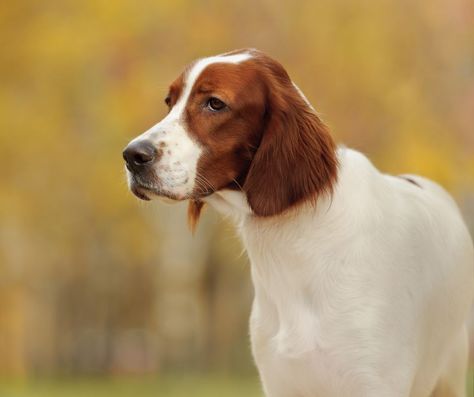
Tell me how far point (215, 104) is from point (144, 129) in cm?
388

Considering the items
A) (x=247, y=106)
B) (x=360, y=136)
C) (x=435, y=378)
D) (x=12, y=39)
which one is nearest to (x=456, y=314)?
(x=435, y=378)

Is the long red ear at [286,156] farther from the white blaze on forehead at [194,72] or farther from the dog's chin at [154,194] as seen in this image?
the dog's chin at [154,194]

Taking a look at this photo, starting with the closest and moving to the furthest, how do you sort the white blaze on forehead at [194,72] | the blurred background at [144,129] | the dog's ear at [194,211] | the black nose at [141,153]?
1. the black nose at [141,153]
2. the white blaze on forehead at [194,72]
3. the dog's ear at [194,211]
4. the blurred background at [144,129]

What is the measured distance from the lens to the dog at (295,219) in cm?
239

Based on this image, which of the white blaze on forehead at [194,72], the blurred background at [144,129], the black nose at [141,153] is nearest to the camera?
the black nose at [141,153]

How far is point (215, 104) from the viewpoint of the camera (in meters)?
2.40

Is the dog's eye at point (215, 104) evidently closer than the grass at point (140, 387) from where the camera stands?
Yes

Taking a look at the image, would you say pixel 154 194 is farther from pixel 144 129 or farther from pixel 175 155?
pixel 144 129

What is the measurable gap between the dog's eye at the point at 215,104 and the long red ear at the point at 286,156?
0.12m

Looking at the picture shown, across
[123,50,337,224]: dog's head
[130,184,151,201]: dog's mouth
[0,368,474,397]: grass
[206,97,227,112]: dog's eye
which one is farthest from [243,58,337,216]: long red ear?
[0,368,474,397]: grass

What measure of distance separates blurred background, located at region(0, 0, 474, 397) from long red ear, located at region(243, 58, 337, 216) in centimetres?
352

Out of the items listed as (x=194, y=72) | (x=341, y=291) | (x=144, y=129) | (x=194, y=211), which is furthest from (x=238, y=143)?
(x=144, y=129)

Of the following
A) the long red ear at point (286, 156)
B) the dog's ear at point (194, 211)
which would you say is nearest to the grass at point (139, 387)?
the dog's ear at point (194, 211)

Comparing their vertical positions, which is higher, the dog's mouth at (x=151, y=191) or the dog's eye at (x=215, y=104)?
the dog's eye at (x=215, y=104)
